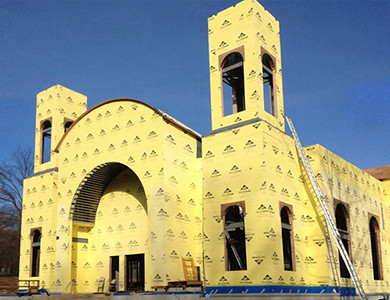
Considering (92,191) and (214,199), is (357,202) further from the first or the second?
(92,191)

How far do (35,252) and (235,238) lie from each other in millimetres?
12332

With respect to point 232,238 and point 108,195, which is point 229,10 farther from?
point 108,195

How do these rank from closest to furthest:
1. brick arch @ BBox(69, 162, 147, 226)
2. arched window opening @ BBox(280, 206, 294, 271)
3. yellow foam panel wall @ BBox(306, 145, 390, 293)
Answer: arched window opening @ BBox(280, 206, 294, 271), yellow foam panel wall @ BBox(306, 145, 390, 293), brick arch @ BBox(69, 162, 147, 226)

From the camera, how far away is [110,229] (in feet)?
80.2

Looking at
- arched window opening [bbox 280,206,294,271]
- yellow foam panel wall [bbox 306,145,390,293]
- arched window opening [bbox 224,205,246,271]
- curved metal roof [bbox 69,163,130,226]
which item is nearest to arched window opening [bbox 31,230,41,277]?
curved metal roof [bbox 69,163,130,226]

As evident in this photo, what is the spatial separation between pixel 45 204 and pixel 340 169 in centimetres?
1530

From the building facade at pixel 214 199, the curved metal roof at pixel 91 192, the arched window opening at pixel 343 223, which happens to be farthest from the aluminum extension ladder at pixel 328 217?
the curved metal roof at pixel 91 192

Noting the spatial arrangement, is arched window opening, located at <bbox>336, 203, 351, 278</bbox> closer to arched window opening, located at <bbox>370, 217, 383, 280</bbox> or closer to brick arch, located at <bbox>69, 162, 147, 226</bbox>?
arched window opening, located at <bbox>370, 217, 383, 280</bbox>

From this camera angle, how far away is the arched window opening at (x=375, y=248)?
81.8ft

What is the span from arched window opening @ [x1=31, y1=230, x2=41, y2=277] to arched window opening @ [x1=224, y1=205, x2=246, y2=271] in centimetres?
1155

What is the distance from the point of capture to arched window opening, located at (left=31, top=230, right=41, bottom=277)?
25.7 metres

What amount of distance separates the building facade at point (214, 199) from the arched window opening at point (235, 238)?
0.16ft

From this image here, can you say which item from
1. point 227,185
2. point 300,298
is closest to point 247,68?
point 227,185

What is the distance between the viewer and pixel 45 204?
25656 millimetres
